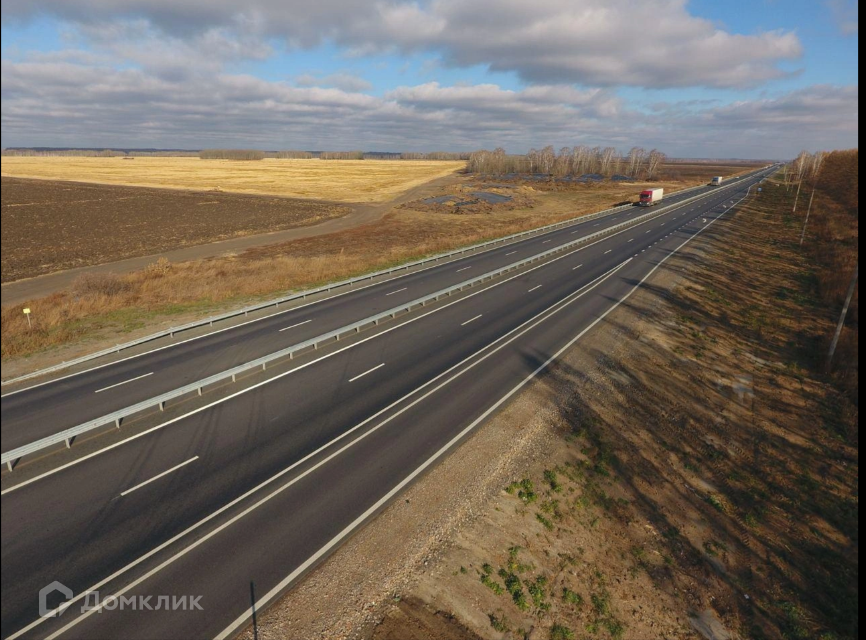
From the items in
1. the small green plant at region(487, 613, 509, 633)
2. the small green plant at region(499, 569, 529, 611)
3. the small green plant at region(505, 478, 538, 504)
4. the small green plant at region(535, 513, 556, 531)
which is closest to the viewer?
the small green plant at region(487, 613, 509, 633)

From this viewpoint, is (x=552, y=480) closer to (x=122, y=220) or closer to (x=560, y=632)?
(x=560, y=632)

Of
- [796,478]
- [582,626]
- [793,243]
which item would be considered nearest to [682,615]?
[582,626]

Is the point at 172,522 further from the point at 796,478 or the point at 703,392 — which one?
the point at 703,392

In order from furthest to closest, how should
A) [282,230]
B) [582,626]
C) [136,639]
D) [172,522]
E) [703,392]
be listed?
[282,230]
[703,392]
[172,522]
[582,626]
[136,639]

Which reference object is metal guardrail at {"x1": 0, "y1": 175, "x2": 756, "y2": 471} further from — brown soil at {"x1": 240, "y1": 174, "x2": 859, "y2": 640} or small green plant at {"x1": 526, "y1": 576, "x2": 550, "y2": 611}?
small green plant at {"x1": 526, "y1": 576, "x2": 550, "y2": 611}

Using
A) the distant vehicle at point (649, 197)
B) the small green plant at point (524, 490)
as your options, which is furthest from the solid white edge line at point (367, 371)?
the distant vehicle at point (649, 197)

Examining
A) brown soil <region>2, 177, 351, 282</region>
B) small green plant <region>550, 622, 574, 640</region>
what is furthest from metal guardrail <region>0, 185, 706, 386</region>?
brown soil <region>2, 177, 351, 282</region>

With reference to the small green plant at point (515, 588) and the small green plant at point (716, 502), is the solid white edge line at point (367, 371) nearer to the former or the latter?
the small green plant at point (515, 588)
